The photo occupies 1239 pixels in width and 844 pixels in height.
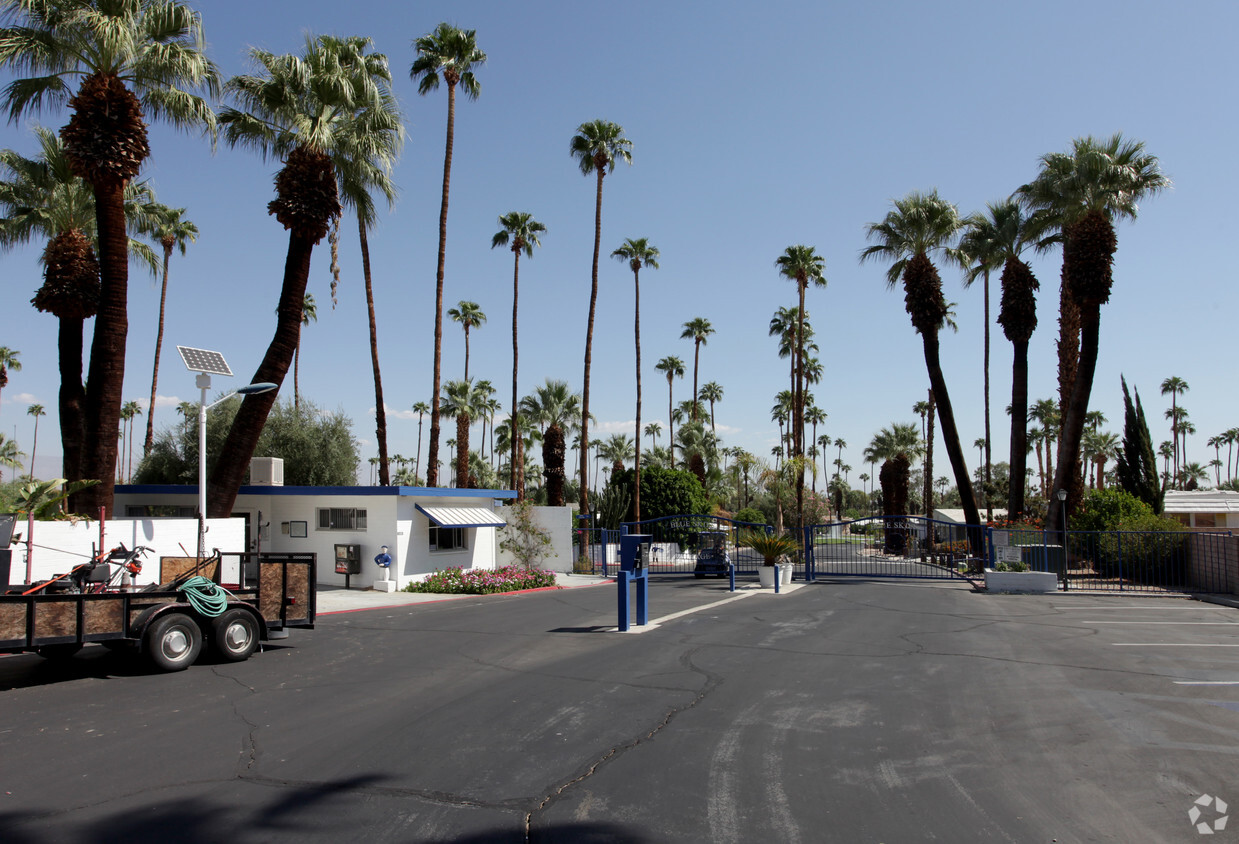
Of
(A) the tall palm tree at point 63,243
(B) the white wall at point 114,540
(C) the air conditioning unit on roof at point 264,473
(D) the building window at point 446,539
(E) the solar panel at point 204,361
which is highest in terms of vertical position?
(A) the tall palm tree at point 63,243

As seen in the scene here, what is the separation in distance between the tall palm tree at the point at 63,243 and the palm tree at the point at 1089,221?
3128cm

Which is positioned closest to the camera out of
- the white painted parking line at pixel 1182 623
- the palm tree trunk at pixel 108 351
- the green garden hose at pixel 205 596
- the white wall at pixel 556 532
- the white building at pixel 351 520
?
the green garden hose at pixel 205 596

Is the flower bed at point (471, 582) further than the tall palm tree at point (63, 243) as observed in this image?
Yes

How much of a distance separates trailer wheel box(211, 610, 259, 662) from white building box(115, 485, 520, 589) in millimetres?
10999

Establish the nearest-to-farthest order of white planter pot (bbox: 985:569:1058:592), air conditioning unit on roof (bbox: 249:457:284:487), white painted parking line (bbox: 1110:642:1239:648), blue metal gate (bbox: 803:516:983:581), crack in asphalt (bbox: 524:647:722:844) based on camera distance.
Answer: crack in asphalt (bbox: 524:647:722:844), white painted parking line (bbox: 1110:642:1239:648), white planter pot (bbox: 985:569:1058:592), air conditioning unit on roof (bbox: 249:457:284:487), blue metal gate (bbox: 803:516:983:581)

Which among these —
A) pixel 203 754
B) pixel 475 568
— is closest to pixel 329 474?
pixel 475 568

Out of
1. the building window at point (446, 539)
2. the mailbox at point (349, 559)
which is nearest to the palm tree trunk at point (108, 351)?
the mailbox at point (349, 559)

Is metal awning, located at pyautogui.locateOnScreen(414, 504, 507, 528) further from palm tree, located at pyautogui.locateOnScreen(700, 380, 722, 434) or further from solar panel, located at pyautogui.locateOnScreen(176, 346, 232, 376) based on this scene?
palm tree, located at pyautogui.locateOnScreen(700, 380, 722, 434)

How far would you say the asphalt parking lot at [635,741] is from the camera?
5371mm

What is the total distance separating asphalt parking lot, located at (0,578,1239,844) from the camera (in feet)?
17.6

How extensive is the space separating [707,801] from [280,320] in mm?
18025

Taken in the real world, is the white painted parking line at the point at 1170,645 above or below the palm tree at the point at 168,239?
below

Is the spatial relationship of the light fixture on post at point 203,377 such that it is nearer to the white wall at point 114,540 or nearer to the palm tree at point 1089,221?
the white wall at point 114,540
